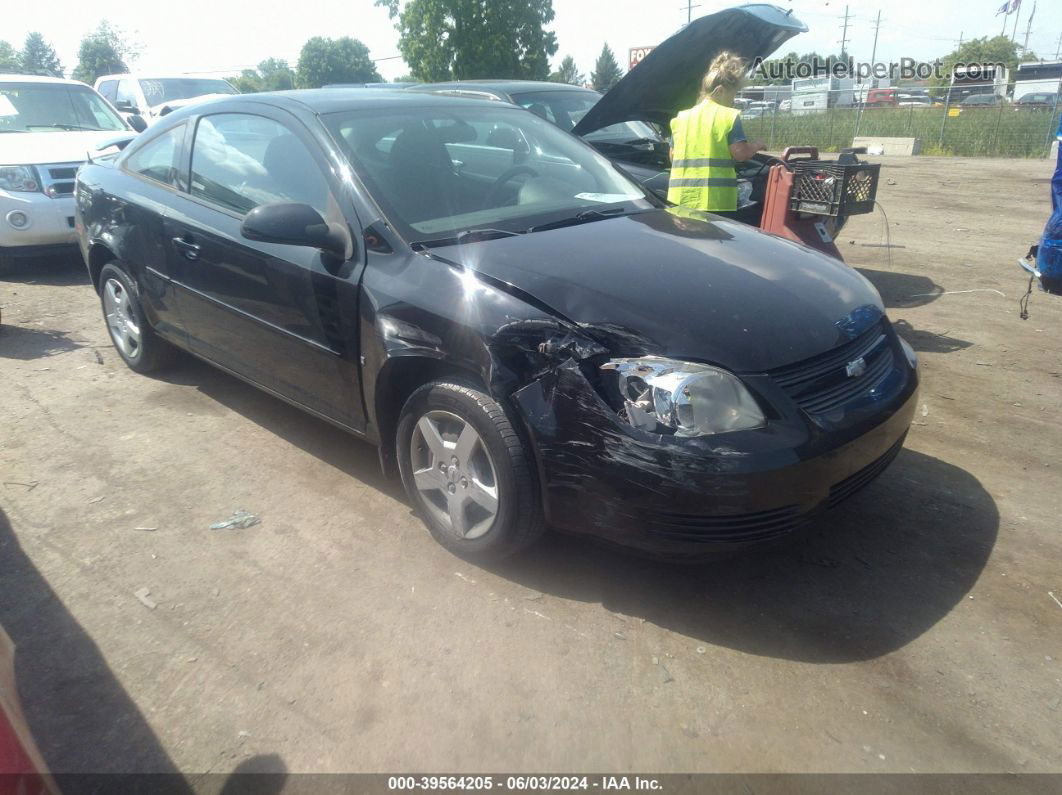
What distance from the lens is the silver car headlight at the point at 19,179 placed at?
741 centimetres

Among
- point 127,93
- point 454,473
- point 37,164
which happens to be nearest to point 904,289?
point 454,473

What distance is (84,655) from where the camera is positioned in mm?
2734

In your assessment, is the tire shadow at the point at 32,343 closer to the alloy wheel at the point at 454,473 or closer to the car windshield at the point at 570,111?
the alloy wheel at the point at 454,473

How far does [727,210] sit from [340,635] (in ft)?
12.2

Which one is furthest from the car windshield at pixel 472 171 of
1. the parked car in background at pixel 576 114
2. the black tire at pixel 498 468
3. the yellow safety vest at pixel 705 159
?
the parked car in background at pixel 576 114

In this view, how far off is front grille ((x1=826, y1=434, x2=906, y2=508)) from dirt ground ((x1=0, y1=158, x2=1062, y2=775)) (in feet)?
1.19

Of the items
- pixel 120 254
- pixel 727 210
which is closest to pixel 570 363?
pixel 727 210

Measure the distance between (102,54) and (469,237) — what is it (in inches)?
3247

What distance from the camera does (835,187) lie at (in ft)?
17.2

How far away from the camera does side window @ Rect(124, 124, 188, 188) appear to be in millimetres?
4434

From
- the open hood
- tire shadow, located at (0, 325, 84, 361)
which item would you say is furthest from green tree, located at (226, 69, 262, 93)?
the open hood

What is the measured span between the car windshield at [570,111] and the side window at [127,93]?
947cm

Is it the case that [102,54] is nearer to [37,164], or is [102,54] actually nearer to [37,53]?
[37,53]

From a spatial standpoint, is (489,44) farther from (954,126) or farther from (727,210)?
(727,210)
